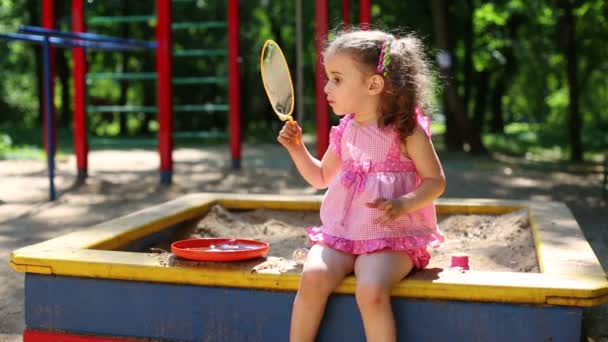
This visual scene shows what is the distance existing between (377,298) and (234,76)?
5625 mm

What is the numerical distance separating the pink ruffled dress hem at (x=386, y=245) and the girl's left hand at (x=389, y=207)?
81mm

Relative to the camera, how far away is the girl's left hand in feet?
6.05

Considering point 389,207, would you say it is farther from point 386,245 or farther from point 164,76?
point 164,76

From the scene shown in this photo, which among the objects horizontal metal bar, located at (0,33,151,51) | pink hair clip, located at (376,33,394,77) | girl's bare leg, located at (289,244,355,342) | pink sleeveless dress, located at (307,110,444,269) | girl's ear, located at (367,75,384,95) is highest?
horizontal metal bar, located at (0,33,151,51)

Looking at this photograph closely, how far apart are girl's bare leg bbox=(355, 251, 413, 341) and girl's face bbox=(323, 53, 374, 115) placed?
48 centimetres

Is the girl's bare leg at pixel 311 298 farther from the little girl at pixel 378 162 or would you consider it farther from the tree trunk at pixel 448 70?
the tree trunk at pixel 448 70

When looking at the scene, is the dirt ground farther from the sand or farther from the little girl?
the little girl

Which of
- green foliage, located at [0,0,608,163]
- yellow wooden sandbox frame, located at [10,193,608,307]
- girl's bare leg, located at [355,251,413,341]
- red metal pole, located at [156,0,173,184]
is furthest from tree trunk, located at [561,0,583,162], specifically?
girl's bare leg, located at [355,251,413,341]

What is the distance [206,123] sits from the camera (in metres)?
16.1

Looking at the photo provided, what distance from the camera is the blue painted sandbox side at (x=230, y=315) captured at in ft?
5.90

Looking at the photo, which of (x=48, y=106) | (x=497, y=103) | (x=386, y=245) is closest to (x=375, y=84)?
(x=386, y=245)

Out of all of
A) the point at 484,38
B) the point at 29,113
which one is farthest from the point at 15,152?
the point at 29,113

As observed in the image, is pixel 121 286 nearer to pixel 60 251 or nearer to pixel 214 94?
pixel 60 251

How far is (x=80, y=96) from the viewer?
20.6ft
